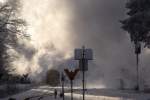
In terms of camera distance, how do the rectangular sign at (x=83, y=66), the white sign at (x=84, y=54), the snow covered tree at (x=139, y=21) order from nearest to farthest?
1. the rectangular sign at (x=83, y=66)
2. the white sign at (x=84, y=54)
3. the snow covered tree at (x=139, y=21)

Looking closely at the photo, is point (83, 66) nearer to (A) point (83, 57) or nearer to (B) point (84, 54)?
(A) point (83, 57)

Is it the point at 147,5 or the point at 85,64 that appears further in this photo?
the point at 147,5

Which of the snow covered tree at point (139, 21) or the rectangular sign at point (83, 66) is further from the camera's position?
the snow covered tree at point (139, 21)

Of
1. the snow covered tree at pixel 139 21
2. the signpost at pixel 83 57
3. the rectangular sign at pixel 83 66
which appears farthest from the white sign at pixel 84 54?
the snow covered tree at pixel 139 21

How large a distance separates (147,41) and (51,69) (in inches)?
2373

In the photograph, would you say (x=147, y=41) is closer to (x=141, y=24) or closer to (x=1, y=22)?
(x=141, y=24)

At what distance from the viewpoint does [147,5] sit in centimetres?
7531

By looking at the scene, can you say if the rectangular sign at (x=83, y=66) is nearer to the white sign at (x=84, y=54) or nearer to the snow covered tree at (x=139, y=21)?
the white sign at (x=84, y=54)

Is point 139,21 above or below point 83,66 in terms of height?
above

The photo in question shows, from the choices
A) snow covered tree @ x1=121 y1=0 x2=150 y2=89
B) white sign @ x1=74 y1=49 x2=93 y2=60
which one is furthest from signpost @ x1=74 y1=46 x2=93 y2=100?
snow covered tree @ x1=121 y1=0 x2=150 y2=89

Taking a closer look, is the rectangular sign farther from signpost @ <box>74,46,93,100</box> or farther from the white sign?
the white sign

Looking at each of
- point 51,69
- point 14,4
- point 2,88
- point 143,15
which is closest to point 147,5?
point 143,15

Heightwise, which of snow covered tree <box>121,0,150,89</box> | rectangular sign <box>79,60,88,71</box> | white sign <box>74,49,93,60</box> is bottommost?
rectangular sign <box>79,60,88,71</box>

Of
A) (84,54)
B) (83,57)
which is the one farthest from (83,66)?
(84,54)
